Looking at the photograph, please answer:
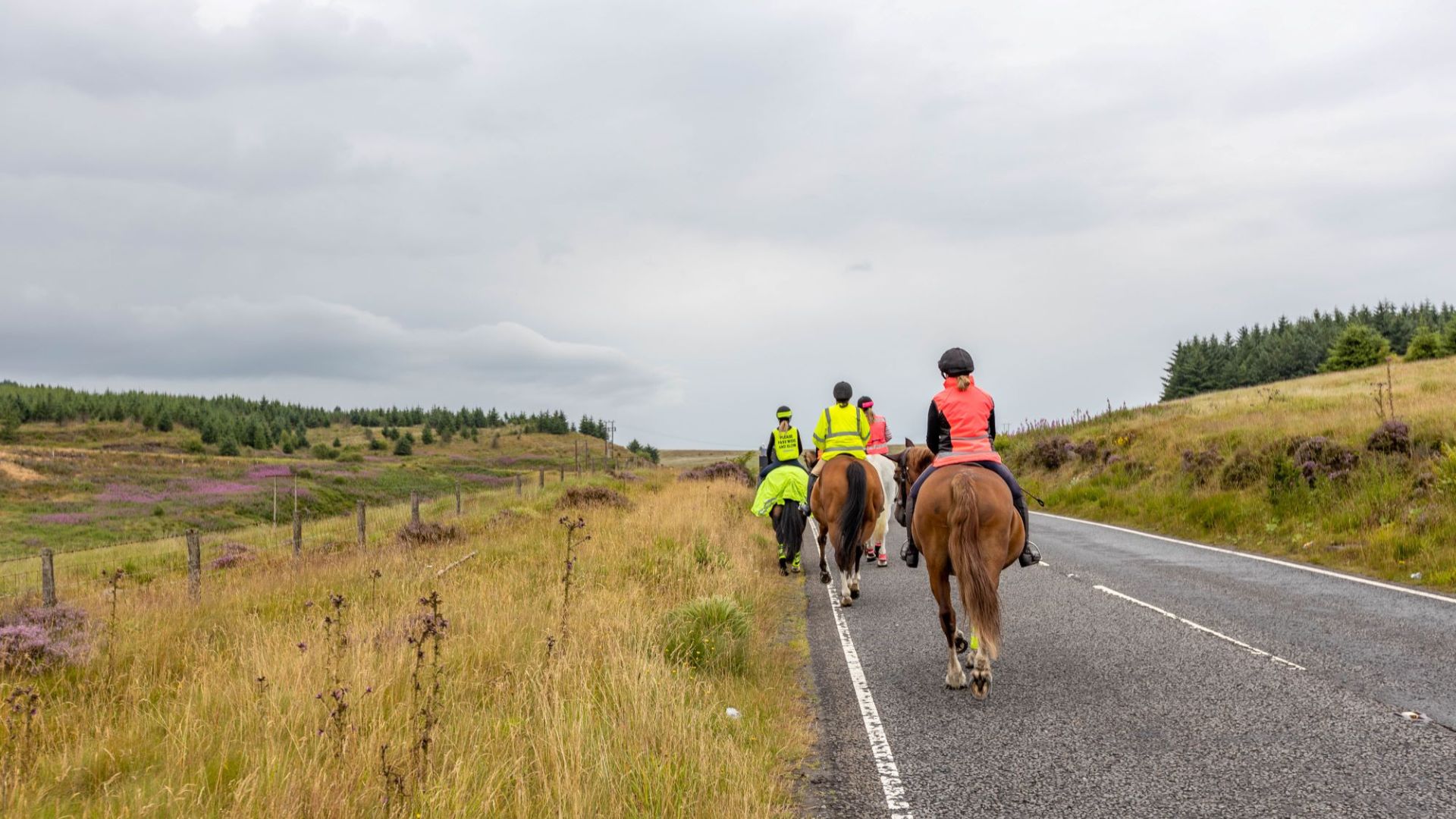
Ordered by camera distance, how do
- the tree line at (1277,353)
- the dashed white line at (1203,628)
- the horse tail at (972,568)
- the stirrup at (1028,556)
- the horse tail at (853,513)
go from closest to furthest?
the horse tail at (972,568), the dashed white line at (1203,628), the stirrup at (1028,556), the horse tail at (853,513), the tree line at (1277,353)

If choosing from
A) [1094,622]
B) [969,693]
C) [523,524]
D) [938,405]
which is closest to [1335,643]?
[1094,622]

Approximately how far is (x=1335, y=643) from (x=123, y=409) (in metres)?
131

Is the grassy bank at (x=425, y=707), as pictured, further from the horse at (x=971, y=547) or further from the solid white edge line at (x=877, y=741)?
the horse at (x=971, y=547)

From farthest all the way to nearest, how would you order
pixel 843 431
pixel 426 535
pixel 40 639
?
pixel 426 535, pixel 843 431, pixel 40 639

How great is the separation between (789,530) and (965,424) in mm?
5385

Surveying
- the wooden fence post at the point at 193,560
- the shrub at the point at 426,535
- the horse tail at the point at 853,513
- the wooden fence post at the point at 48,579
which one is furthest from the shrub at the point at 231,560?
the horse tail at the point at 853,513

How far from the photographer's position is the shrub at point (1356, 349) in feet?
218

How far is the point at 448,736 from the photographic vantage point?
4.35m

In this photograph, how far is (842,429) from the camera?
10422mm

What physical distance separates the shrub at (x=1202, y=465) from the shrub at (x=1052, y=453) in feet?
26.3

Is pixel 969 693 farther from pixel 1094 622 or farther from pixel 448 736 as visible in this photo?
pixel 448 736

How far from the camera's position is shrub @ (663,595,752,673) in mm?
6617

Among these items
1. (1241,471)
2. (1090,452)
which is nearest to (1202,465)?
(1241,471)

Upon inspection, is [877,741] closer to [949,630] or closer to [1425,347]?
[949,630]
